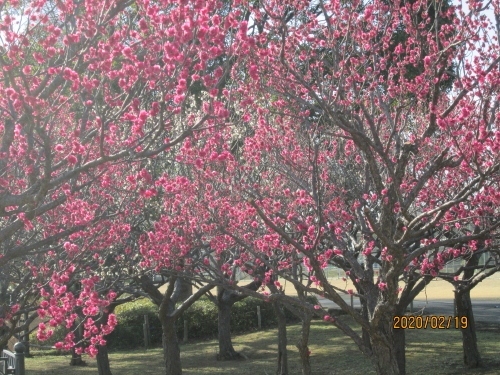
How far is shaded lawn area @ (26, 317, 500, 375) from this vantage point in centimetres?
1508

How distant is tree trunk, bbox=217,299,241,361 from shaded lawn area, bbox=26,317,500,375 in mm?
367

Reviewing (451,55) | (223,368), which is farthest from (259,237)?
(223,368)

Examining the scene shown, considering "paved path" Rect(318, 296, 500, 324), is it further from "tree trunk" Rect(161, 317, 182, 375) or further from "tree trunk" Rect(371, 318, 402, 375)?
"tree trunk" Rect(371, 318, 402, 375)

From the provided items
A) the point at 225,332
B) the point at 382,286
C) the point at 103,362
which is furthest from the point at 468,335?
the point at 103,362

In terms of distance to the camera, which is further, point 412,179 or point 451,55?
point 412,179

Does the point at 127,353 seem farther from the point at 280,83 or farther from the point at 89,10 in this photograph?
the point at 89,10

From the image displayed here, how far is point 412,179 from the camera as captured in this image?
966cm

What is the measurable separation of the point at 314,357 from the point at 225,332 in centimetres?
254

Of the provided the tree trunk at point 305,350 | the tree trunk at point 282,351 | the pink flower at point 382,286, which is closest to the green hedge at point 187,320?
the tree trunk at point 282,351

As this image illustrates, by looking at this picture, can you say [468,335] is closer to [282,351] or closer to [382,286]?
[282,351]

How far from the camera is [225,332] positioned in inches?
709

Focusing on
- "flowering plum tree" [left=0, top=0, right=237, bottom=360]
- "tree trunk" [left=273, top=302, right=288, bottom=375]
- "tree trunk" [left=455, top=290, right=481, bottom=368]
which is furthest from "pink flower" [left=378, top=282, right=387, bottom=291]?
"tree trunk" [left=273, top=302, right=288, bottom=375]

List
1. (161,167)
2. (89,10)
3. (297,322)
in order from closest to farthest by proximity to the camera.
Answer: (89,10), (161,167), (297,322)

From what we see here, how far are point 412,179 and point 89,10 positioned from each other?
18.9 ft
